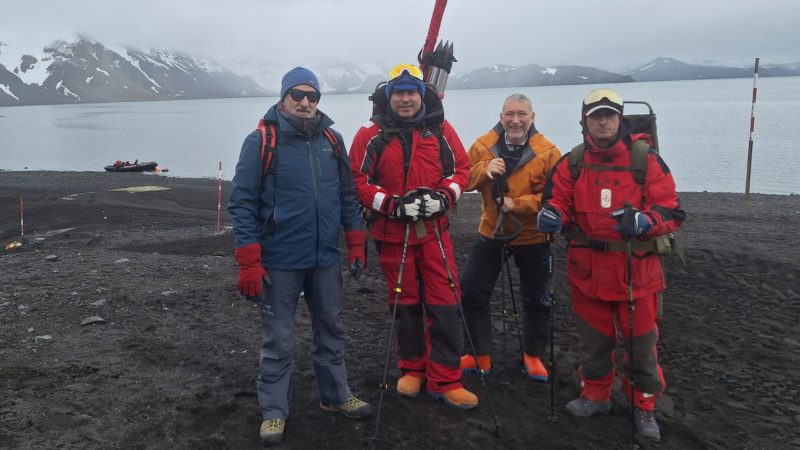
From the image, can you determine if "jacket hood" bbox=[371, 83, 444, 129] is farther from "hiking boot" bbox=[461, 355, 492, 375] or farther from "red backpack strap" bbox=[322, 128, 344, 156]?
"hiking boot" bbox=[461, 355, 492, 375]

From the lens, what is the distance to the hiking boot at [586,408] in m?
4.39

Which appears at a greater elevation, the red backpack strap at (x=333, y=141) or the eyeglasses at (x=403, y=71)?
the eyeglasses at (x=403, y=71)

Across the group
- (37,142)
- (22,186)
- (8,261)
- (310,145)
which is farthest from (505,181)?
(37,142)

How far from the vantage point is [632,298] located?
403 centimetres

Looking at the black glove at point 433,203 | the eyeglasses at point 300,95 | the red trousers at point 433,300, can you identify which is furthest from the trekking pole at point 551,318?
the eyeglasses at point 300,95

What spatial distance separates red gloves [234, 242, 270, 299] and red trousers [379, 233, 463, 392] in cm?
107

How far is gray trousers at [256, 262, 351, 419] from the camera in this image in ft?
13.4

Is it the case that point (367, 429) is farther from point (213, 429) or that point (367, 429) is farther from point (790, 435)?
point (790, 435)

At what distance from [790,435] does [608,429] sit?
4.24ft

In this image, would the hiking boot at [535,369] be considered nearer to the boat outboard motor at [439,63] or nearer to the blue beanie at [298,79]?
the blue beanie at [298,79]

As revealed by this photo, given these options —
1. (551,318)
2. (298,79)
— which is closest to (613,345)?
(551,318)

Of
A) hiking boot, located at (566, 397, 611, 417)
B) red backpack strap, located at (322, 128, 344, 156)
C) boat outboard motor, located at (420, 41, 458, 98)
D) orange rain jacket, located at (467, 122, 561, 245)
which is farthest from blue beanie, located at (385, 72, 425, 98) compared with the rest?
boat outboard motor, located at (420, 41, 458, 98)

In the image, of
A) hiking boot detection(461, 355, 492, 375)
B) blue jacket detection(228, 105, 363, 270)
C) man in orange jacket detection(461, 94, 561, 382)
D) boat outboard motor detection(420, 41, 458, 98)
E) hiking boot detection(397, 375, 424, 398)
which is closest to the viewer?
blue jacket detection(228, 105, 363, 270)

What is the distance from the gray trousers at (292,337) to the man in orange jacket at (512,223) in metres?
1.30
